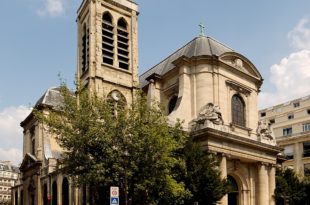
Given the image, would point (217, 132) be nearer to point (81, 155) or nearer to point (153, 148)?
point (153, 148)

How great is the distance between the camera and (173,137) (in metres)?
25.0

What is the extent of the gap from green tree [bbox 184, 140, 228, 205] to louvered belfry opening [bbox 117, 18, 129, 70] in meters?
15.0

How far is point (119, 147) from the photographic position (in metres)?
22.6

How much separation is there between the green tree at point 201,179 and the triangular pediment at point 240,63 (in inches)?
402

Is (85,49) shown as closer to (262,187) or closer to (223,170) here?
(223,170)

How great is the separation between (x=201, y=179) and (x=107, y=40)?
1799 cm

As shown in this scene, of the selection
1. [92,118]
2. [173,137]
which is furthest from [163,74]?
[92,118]

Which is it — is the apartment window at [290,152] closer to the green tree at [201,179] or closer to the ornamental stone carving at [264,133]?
the ornamental stone carving at [264,133]

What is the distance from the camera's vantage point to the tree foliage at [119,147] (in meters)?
22.2

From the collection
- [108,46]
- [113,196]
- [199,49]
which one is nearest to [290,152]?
[199,49]

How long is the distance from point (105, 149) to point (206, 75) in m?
13.3

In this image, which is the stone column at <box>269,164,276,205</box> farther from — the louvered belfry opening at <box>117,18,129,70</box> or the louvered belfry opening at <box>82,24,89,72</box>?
the louvered belfry opening at <box>82,24,89,72</box>

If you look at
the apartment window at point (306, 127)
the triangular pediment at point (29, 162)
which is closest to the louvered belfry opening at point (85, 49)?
the triangular pediment at point (29, 162)

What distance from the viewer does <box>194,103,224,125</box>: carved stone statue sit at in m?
30.3
